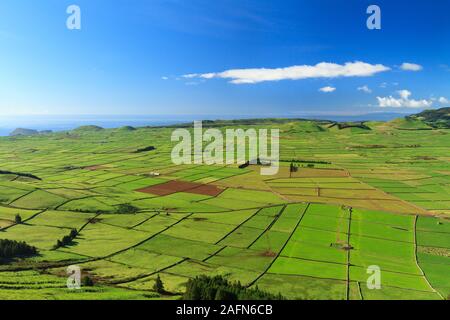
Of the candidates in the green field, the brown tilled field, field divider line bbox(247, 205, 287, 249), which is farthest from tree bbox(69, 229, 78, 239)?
the brown tilled field

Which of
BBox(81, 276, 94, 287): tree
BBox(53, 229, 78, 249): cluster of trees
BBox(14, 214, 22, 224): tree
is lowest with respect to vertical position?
BBox(53, 229, 78, 249): cluster of trees

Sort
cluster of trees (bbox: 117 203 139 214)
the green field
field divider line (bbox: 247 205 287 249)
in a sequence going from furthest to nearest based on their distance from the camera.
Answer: cluster of trees (bbox: 117 203 139 214) → field divider line (bbox: 247 205 287 249) → the green field

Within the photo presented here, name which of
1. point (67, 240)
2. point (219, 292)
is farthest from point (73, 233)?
point (219, 292)

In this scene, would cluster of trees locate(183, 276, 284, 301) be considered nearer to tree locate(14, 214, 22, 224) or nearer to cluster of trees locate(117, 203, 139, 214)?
cluster of trees locate(117, 203, 139, 214)

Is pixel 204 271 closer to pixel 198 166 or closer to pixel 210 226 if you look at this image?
pixel 210 226
